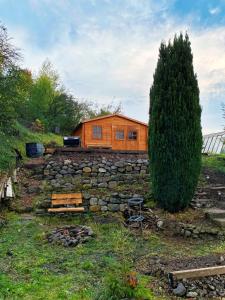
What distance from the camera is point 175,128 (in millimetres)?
7965

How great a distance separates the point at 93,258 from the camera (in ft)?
16.7

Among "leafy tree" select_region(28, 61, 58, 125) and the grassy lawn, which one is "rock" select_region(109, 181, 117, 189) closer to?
the grassy lawn

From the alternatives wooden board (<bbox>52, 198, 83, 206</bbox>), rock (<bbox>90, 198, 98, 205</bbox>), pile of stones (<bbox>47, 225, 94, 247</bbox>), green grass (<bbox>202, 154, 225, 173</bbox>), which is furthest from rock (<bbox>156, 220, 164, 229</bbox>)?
green grass (<bbox>202, 154, 225, 173</bbox>)

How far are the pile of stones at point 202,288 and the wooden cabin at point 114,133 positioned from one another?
546 inches

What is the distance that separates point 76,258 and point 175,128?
430 cm

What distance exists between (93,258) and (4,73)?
6.75 metres

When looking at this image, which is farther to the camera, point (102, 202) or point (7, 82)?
point (7, 82)

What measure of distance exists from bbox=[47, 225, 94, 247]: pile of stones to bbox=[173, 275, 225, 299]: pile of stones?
248 cm

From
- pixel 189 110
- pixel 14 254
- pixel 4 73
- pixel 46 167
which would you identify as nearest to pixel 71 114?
pixel 46 167

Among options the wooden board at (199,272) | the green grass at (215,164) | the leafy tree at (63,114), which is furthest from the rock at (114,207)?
the leafy tree at (63,114)

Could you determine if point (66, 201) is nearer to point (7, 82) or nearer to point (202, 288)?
point (7, 82)

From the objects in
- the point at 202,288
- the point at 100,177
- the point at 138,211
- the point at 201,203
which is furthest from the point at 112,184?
the point at 202,288

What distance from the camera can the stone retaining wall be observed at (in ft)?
27.6

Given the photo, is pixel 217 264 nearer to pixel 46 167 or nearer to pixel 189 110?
pixel 189 110
